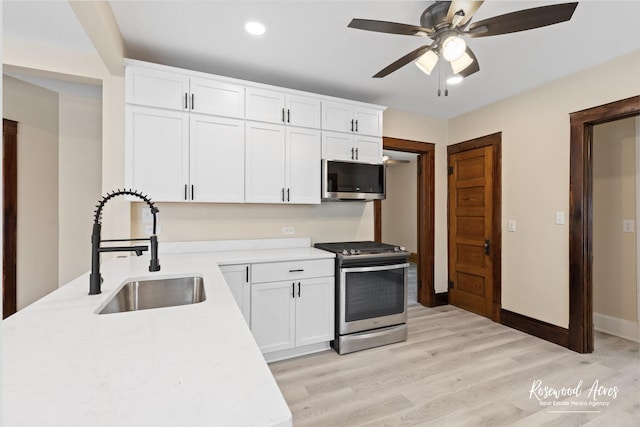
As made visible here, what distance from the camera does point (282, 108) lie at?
283cm

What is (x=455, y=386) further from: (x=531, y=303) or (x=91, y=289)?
(x=91, y=289)

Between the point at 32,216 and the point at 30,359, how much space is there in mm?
3085

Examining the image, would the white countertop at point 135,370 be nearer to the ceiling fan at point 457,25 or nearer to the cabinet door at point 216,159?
the cabinet door at point 216,159

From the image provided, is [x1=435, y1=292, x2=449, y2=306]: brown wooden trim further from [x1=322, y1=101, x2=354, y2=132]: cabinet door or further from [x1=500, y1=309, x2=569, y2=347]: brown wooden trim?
[x1=322, y1=101, x2=354, y2=132]: cabinet door

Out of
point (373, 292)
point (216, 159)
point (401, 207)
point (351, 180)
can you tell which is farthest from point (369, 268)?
point (401, 207)

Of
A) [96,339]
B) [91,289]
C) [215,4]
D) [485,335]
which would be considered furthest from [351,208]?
[96,339]

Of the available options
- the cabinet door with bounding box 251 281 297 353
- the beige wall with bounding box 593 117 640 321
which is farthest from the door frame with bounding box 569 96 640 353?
the cabinet door with bounding box 251 281 297 353

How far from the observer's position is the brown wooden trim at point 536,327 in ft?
9.27

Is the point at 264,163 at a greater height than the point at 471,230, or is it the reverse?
the point at 264,163

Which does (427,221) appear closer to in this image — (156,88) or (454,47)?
(454,47)

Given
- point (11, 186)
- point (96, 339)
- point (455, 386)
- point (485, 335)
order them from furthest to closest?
point (485, 335) → point (11, 186) → point (455, 386) → point (96, 339)

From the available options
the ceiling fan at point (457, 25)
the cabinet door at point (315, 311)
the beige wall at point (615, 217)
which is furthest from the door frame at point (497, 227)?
the cabinet door at point (315, 311)

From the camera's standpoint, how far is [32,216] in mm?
2973

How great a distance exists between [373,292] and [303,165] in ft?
4.52
